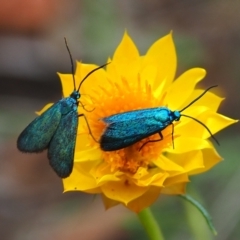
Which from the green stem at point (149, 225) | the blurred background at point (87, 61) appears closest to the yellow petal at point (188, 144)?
the green stem at point (149, 225)

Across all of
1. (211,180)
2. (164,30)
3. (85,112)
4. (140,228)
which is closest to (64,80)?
(85,112)

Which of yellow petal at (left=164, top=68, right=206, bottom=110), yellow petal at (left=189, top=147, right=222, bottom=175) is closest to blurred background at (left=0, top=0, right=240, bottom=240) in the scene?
yellow petal at (left=164, top=68, right=206, bottom=110)

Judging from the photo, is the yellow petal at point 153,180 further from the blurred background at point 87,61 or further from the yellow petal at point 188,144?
the blurred background at point 87,61

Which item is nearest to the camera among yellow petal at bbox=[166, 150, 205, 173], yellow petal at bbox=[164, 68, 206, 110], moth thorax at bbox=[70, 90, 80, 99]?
yellow petal at bbox=[166, 150, 205, 173]

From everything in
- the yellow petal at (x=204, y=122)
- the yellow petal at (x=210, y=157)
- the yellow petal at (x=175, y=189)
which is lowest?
the yellow petal at (x=175, y=189)

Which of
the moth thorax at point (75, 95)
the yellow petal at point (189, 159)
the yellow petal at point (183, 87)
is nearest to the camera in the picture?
the yellow petal at point (189, 159)

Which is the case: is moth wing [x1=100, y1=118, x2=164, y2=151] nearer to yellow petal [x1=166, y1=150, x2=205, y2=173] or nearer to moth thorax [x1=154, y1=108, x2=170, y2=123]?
moth thorax [x1=154, y1=108, x2=170, y2=123]

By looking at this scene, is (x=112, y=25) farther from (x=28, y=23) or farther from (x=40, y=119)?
(x=40, y=119)
